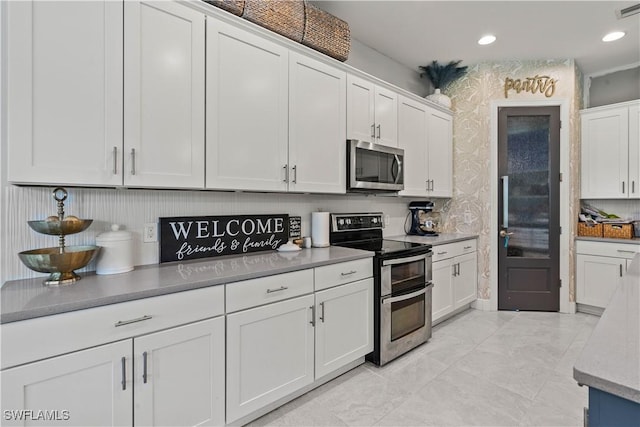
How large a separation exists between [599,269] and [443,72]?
9.35ft

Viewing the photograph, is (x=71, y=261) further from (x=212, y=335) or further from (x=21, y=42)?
(x=21, y=42)

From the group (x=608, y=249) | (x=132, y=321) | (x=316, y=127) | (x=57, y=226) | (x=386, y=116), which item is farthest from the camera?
(x=608, y=249)

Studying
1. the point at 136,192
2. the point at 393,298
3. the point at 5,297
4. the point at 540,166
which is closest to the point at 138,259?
the point at 136,192

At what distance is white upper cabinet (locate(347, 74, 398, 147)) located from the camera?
2.64 m

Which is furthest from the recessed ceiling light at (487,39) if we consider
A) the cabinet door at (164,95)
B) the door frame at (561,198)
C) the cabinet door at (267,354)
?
the cabinet door at (267,354)

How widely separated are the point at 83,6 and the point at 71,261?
1.16m

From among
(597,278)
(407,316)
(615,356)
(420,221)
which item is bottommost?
(407,316)

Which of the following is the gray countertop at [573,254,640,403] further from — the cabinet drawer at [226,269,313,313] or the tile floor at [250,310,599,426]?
the cabinet drawer at [226,269,313,313]

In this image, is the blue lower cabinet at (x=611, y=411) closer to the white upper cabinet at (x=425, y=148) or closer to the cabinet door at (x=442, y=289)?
the cabinet door at (x=442, y=289)

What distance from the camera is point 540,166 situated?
369 centimetres

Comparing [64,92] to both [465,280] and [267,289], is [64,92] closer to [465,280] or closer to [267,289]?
[267,289]

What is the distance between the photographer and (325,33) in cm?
241

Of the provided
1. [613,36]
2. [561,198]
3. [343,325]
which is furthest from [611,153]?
[343,325]

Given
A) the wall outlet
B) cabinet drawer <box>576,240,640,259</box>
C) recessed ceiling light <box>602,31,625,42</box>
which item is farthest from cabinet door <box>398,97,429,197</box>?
the wall outlet
